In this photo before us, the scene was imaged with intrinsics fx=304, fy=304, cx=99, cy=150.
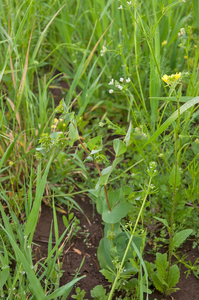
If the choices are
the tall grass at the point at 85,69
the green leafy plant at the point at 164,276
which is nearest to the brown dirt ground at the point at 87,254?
the green leafy plant at the point at 164,276

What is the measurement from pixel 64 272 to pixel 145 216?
1.58 feet

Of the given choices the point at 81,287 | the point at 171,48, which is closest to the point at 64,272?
the point at 81,287

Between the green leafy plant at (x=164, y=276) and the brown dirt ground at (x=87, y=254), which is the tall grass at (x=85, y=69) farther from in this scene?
the green leafy plant at (x=164, y=276)

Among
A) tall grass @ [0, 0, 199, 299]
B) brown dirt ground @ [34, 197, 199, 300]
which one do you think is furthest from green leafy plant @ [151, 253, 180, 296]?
tall grass @ [0, 0, 199, 299]

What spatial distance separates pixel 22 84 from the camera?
166 cm

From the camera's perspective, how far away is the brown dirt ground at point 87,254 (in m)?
1.31

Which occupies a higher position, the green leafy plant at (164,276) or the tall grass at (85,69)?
the tall grass at (85,69)

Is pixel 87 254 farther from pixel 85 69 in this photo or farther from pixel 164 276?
pixel 85 69

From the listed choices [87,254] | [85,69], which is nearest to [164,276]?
[87,254]

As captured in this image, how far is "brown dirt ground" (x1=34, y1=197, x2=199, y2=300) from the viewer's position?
1308 millimetres

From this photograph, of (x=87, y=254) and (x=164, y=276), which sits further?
(x=87, y=254)

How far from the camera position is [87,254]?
147 centimetres

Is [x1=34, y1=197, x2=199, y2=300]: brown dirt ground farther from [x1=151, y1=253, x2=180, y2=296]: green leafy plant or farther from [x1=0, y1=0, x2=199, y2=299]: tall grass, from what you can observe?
[x1=0, y1=0, x2=199, y2=299]: tall grass

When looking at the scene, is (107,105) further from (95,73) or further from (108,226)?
(108,226)
